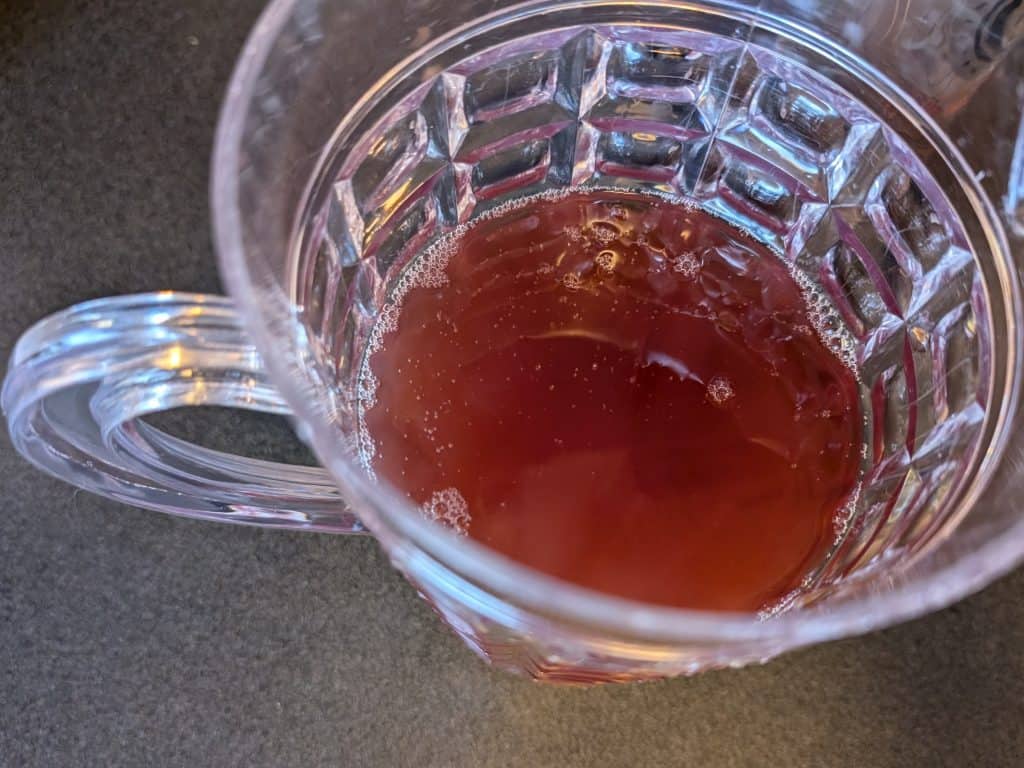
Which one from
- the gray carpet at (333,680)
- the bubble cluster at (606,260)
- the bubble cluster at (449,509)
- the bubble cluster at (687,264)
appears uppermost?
the bubble cluster at (687,264)

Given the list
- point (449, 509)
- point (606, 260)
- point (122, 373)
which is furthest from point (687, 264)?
point (122, 373)

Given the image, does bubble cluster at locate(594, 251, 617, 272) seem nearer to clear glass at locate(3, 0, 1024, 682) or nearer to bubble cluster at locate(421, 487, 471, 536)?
clear glass at locate(3, 0, 1024, 682)

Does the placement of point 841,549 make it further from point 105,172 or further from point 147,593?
point 105,172

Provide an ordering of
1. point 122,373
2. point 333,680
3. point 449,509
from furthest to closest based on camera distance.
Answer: point 333,680 < point 449,509 < point 122,373

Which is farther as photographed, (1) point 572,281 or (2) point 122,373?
(1) point 572,281

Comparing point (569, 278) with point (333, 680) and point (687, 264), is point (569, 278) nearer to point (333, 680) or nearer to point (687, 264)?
point (687, 264)

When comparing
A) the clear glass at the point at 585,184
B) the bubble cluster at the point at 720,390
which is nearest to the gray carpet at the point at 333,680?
the clear glass at the point at 585,184

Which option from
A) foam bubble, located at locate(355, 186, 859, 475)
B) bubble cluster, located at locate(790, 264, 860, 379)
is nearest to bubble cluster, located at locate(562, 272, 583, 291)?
foam bubble, located at locate(355, 186, 859, 475)

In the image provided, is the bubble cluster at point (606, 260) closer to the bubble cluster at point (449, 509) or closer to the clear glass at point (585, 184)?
the clear glass at point (585, 184)
